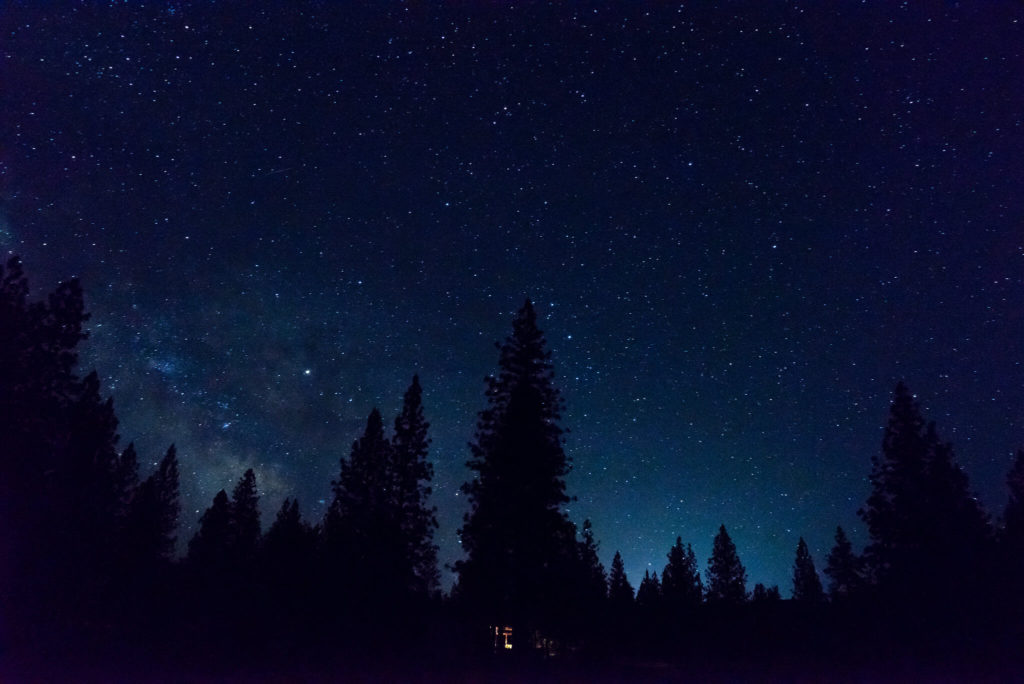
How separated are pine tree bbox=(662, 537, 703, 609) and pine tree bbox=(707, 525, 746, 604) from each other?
307cm

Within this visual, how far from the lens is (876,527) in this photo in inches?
1361

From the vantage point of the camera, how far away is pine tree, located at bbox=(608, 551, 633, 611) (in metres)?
68.1

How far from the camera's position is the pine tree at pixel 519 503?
85.6ft

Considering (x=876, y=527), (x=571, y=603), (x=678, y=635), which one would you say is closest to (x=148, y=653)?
(x=571, y=603)

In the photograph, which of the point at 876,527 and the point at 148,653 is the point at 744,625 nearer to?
the point at 876,527

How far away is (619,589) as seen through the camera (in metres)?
78.1

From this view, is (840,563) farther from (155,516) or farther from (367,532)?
(155,516)

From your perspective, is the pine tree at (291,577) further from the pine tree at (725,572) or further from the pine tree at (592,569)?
the pine tree at (725,572)

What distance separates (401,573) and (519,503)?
28.9 feet

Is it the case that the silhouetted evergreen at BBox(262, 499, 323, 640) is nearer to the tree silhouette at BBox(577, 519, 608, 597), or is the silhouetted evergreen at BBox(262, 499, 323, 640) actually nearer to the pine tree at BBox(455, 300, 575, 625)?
the pine tree at BBox(455, 300, 575, 625)

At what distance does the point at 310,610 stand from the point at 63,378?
1626cm

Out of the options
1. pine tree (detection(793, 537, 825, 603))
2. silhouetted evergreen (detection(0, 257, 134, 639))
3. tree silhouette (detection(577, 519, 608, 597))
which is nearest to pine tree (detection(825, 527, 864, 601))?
pine tree (detection(793, 537, 825, 603))

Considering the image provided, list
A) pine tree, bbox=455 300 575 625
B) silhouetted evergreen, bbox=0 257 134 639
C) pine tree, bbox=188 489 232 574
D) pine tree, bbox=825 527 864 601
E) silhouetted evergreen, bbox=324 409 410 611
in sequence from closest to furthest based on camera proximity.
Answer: silhouetted evergreen, bbox=0 257 134 639, pine tree, bbox=455 300 575 625, silhouetted evergreen, bbox=324 409 410 611, pine tree, bbox=188 489 232 574, pine tree, bbox=825 527 864 601

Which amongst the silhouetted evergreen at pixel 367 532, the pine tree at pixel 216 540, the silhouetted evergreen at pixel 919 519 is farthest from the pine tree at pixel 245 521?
the silhouetted evergreen at pixel 919 519
